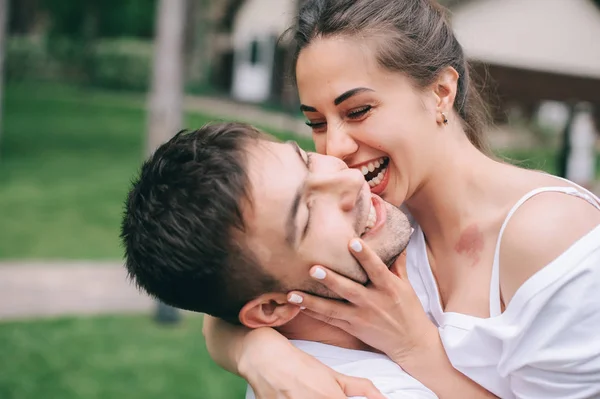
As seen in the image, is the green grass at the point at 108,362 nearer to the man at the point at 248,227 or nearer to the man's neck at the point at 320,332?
the man's neck at the point at 320,332

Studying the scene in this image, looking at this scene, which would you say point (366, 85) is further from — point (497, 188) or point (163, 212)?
point (163, 212)

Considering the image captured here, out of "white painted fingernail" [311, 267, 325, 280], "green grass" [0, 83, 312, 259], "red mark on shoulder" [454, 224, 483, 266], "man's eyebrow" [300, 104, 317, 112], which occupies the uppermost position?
"man's eyebrow" [300, 104, 317, 112]

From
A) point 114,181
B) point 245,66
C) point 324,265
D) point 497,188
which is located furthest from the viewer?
point 245,66

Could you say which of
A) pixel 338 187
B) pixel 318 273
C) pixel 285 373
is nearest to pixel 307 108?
pixel 338 187

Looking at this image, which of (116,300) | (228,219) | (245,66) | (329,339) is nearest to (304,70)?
(228,219)

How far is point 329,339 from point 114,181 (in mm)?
12901

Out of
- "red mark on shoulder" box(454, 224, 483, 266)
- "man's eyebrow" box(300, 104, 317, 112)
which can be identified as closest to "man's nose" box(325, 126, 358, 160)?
"man's eyebrow" box(300, 104, 317, 112)

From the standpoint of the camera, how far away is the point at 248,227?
2.15 m

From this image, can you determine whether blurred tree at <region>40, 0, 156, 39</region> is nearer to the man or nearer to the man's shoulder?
the man

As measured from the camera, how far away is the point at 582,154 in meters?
7.68

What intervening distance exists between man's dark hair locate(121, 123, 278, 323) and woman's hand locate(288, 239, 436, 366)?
20 cm

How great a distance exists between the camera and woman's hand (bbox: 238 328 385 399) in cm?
212

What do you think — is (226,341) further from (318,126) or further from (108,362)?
(108,362)

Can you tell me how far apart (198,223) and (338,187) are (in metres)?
0.43
